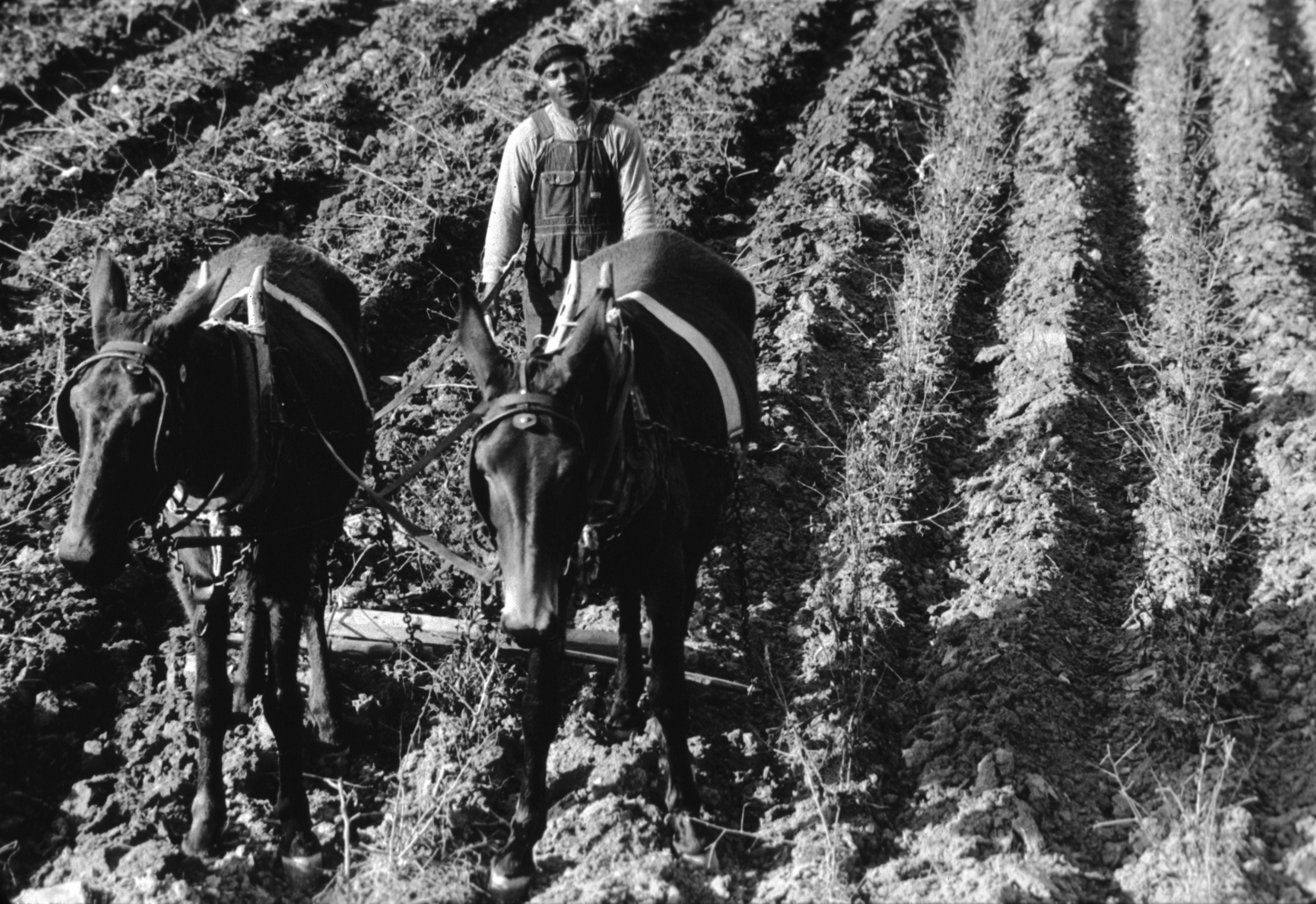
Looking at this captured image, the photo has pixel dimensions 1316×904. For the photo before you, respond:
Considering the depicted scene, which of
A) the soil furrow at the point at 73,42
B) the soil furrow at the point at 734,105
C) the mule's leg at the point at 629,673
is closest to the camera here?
the mule's leg at the point at 629,673

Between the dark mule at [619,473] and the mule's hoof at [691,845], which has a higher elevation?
the dark mule at [619,473]

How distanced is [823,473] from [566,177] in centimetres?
177

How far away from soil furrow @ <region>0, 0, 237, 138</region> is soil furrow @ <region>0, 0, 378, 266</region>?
309 mm

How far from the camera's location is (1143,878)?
134 inches

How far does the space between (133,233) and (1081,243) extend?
5.47m

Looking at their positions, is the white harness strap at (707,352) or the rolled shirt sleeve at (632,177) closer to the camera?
the white harness strap at (707,352)

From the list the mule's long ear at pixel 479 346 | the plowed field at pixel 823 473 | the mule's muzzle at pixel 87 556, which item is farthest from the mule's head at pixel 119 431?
the plowed field at pixel 823 473

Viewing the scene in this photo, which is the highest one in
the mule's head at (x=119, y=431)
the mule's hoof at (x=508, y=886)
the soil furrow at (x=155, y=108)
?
the soil furrow at (x=155, y=108)

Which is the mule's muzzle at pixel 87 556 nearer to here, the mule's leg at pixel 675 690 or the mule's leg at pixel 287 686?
the mule's leg at pixel 287 686

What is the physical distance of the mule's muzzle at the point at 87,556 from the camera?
127 inches

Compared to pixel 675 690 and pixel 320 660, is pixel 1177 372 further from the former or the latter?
pixel 320 660

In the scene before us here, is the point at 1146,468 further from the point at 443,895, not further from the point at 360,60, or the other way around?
the point at 360,60

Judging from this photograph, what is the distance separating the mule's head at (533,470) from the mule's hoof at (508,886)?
88cm

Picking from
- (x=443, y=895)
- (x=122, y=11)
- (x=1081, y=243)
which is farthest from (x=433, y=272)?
(x=122, y=11)
